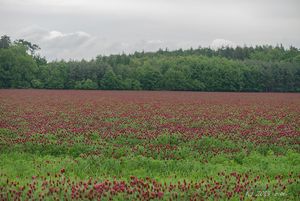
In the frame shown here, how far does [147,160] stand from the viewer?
11445mm

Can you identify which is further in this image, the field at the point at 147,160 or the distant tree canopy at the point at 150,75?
the distant tree canopy at the point at 150,75

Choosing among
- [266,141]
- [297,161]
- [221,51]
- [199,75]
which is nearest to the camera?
[297,161]

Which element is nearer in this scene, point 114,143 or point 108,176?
point 108,176

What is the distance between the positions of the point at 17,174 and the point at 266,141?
870cm

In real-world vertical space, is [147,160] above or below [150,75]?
below

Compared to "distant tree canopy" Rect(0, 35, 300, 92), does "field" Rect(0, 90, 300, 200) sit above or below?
below

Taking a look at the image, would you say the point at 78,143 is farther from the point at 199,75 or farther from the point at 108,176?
the point at 199,75

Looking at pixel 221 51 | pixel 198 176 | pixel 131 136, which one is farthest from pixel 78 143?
pixel 221 51

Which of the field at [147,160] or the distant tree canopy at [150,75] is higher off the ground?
the distant tree canopy at [150,75]

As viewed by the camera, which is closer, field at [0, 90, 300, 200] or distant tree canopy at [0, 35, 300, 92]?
field at [0, 90, 300, 200]

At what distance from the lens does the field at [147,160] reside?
8.31 meters

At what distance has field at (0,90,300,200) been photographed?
27.3ft

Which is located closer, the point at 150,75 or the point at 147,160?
the point at 147,160

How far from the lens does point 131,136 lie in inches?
604
